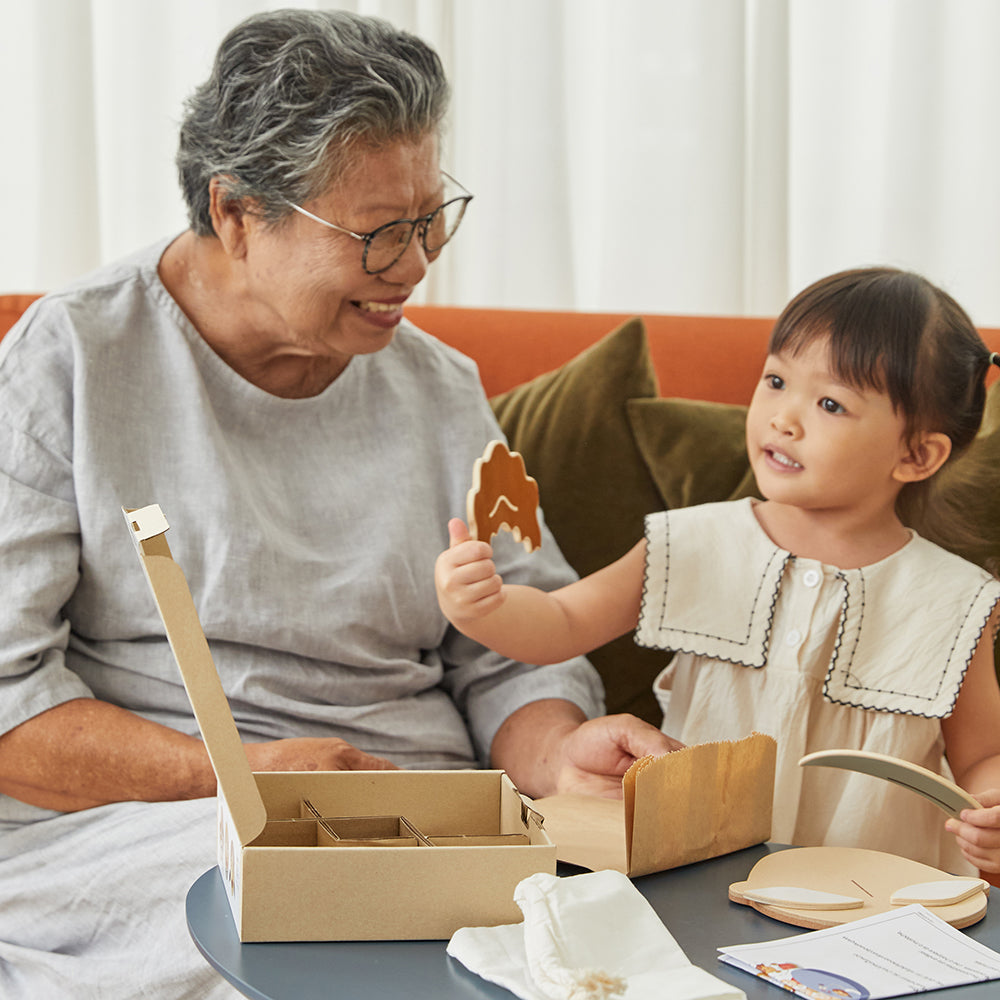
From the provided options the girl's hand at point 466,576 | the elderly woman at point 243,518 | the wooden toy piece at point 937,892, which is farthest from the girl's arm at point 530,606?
the wooden toy piece at point 937,892

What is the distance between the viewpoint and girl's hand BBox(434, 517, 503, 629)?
1076mm

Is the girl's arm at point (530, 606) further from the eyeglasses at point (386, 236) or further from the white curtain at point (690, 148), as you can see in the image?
the white curtain at point (690, 148)

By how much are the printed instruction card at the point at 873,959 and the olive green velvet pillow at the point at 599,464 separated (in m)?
0.78

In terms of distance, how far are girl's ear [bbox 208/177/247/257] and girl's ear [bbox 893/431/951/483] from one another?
30.7 inches

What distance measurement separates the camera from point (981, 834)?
0.97m

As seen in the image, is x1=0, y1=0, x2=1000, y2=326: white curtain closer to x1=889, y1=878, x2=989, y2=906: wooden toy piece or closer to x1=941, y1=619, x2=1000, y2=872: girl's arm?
x1=941, y1=619, x2=1000, y2=872: girl's arm

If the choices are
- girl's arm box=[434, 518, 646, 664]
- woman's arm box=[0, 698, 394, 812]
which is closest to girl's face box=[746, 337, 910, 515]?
girl's arm box=[434, 518, 646, 664]

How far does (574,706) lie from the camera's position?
1427 mm

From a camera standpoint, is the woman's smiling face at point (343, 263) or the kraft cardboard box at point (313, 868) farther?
the woman's smiling face at point (343, 263)

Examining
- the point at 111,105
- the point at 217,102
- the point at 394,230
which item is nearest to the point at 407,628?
the point at 394,230

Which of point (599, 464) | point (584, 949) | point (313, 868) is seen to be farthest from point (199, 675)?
point (599, 464)

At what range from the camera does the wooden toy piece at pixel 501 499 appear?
1.13 m

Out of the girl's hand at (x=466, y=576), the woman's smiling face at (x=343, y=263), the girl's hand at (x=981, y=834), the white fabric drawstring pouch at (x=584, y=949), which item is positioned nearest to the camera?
the white fabric drawstring pouch at (x=584, y=949)

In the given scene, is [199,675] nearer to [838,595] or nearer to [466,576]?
[466,576]
